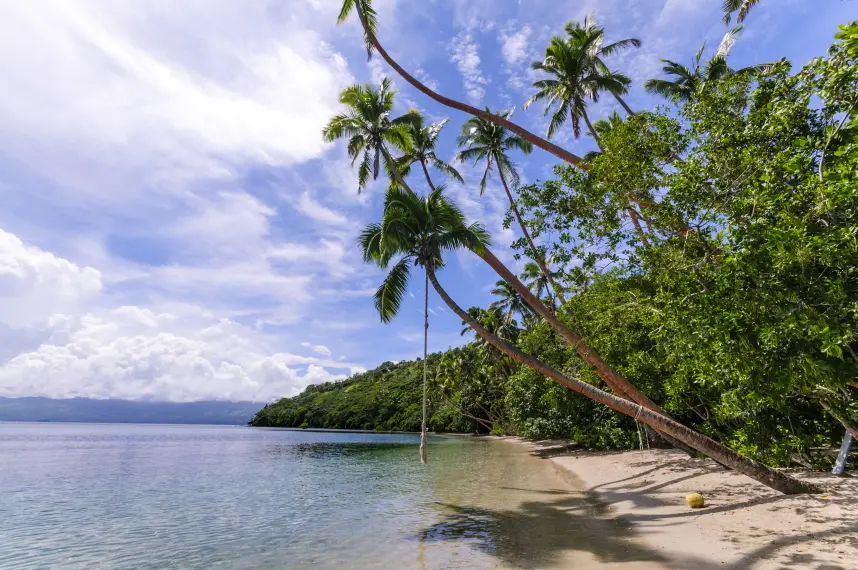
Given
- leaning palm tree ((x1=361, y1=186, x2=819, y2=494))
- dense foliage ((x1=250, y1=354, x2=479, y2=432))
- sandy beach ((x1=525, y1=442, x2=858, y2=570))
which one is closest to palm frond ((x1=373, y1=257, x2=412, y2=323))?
leaning palm tree ((x1=361, y1=186, x2=819, y2=494))

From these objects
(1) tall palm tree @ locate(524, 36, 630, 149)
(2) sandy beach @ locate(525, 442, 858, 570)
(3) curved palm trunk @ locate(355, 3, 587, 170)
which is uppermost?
(1) tall palm tree @ locate(524, 36, 630, 149)

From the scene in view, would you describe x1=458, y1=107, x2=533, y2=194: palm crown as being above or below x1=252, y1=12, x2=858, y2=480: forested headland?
above

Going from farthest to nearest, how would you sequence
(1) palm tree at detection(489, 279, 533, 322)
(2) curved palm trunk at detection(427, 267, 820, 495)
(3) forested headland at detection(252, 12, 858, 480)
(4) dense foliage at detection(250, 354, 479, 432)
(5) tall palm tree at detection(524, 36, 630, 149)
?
(4) dense foliage at detection(250, 354, 479, 432) < (1) palm tree at detection(489, 279, 533, 322) < (5) tall palm tree at detection(524, 36, 630, 149) < (2) curved palm trunk at detection(427, 267, 820, 495) < (3) forested headland at detection(252, 12, 858, 480)

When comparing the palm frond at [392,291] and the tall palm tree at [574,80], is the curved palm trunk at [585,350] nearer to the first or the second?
the palm frond at [392,291]

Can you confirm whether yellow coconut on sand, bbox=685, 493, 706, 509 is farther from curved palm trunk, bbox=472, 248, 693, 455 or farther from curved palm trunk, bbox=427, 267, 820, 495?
curved palm trunk, bbox=472, 248, 693, 455

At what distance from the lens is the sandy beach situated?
723 centimetres

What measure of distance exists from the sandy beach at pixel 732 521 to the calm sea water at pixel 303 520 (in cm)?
87

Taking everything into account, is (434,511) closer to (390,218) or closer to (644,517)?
(644,517)

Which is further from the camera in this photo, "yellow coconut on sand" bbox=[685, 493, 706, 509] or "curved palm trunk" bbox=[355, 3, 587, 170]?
"curved palm trunk" bbox=[355, 3, 587, 170]

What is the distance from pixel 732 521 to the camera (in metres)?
9.28

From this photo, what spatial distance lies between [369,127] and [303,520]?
15233 mm

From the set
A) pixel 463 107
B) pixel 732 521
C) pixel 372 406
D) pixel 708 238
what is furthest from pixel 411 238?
pixel 372 406

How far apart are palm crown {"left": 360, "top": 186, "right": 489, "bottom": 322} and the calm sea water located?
6172 millimetres

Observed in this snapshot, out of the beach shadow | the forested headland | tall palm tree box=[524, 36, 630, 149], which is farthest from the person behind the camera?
tall palm tree box=[524, 36, 630, 149]
